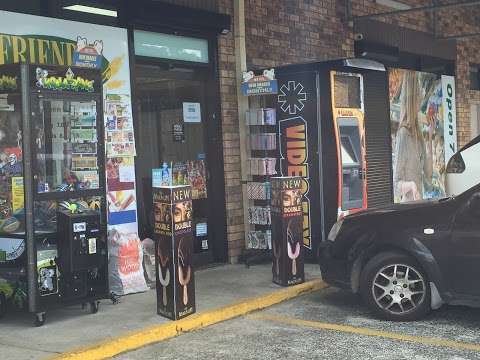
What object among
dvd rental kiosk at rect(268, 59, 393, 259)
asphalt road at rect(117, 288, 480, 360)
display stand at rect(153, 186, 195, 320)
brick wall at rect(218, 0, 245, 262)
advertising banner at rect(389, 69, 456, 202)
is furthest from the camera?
advertising banner at rect(389, 69, 456, 202)

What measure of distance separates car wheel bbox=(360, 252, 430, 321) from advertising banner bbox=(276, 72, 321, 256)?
239cm

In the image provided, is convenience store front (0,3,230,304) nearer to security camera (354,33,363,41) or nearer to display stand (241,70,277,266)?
display stand (241,70,277,266)

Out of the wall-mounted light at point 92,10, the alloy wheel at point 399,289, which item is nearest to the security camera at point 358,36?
the wall-mounted light at point 92,10

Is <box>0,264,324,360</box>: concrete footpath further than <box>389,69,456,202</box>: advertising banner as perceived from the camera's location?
No

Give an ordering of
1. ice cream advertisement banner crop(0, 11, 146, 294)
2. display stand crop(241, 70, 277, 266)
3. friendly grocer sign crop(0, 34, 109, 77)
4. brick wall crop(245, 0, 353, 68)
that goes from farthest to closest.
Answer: brick wall crop(245, 0, 353, 68) → display stand crop(241, 70, 277, 266) → ice cream advertisement banner crop(0, 11, 146, 294) → friendly grocer sign crop(0, 34, 109, 77)

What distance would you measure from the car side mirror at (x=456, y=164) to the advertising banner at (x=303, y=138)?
1.92m

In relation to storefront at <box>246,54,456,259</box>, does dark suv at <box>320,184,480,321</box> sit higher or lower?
lower

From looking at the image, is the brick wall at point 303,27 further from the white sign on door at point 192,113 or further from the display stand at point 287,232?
the display stand at point 287,232

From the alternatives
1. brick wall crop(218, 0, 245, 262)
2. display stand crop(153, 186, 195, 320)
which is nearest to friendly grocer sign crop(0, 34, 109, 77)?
display stand crop(153, 186, 195, 320)

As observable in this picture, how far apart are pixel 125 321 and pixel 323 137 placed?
12.1 ft

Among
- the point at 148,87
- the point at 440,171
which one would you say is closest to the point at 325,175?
the point at 148,87

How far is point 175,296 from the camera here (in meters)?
5.98

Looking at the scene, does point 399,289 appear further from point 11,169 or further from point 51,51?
point 51,51

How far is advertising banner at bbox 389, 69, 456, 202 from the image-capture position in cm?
1109
